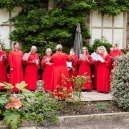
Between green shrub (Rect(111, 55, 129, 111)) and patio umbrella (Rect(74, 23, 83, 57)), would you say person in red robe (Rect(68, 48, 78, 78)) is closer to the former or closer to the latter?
patio umbrella (Rect(74, 23, 83, 57))

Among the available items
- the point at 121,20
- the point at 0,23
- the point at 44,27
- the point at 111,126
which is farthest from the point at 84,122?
the point at 121,20

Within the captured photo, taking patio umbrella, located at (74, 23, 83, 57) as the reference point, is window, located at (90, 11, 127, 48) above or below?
above

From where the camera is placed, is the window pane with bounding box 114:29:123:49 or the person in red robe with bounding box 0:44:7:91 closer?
the person in red robe with bounding box 0:44:7:91

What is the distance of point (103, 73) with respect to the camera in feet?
35.6

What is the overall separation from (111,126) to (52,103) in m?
1.59

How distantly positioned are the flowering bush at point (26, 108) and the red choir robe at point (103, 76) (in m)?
3.58

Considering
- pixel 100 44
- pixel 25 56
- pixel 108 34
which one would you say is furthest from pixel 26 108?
pixel 108 34

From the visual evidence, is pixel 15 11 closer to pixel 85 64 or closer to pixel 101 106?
pixel 85 64

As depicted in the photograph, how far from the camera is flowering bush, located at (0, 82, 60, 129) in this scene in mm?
6713

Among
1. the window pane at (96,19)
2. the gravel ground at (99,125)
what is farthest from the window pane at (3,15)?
the gravel ground at (99,125)

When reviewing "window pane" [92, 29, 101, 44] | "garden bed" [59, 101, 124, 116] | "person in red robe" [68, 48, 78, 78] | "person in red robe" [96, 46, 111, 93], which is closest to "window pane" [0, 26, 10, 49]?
"person in red robe" [68, 48, 78, 78]

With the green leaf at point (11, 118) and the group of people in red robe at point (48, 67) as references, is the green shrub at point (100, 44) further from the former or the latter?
the green leaf at point (11, 118)

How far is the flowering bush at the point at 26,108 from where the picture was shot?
6713 millimetres

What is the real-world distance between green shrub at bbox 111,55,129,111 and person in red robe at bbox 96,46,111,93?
2204 mm
